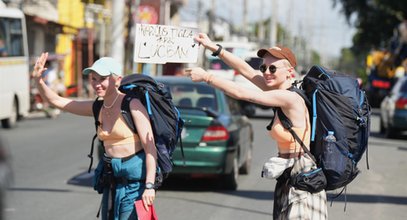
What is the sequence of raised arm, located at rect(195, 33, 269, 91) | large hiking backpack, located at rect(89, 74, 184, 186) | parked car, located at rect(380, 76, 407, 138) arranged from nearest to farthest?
raised arm, located at rect(195, 33, 269, 91)
large hiking backpack, located at rect(89, 74, 184, 186)
parked car, located at rect(380, 76, 407, 138)

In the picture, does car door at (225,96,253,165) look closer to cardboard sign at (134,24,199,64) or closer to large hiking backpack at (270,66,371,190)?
→ cardboard sign at (134,24,199,64)

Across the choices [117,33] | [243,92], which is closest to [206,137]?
[243,92]

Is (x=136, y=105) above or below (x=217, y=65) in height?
above

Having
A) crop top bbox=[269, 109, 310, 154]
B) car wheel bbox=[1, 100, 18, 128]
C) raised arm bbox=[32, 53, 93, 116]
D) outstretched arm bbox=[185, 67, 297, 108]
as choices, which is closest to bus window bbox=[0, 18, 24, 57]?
car wheel bbox=[1, 100, 18, 128]

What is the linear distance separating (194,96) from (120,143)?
6.44 meters

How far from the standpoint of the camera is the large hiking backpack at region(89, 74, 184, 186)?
584 centimetres

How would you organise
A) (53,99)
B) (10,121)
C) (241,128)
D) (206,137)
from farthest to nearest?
(10,121) < (241,128) < (206,137) < (53,99)

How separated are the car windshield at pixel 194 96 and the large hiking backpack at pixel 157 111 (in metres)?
6.08

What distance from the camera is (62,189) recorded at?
11820mm

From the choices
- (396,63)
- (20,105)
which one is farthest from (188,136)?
(396,63)

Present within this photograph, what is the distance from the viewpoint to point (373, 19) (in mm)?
60156

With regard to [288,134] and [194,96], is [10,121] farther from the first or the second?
[288,134]

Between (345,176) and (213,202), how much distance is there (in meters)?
5.49

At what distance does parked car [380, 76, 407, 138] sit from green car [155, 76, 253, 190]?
10.3 meters
